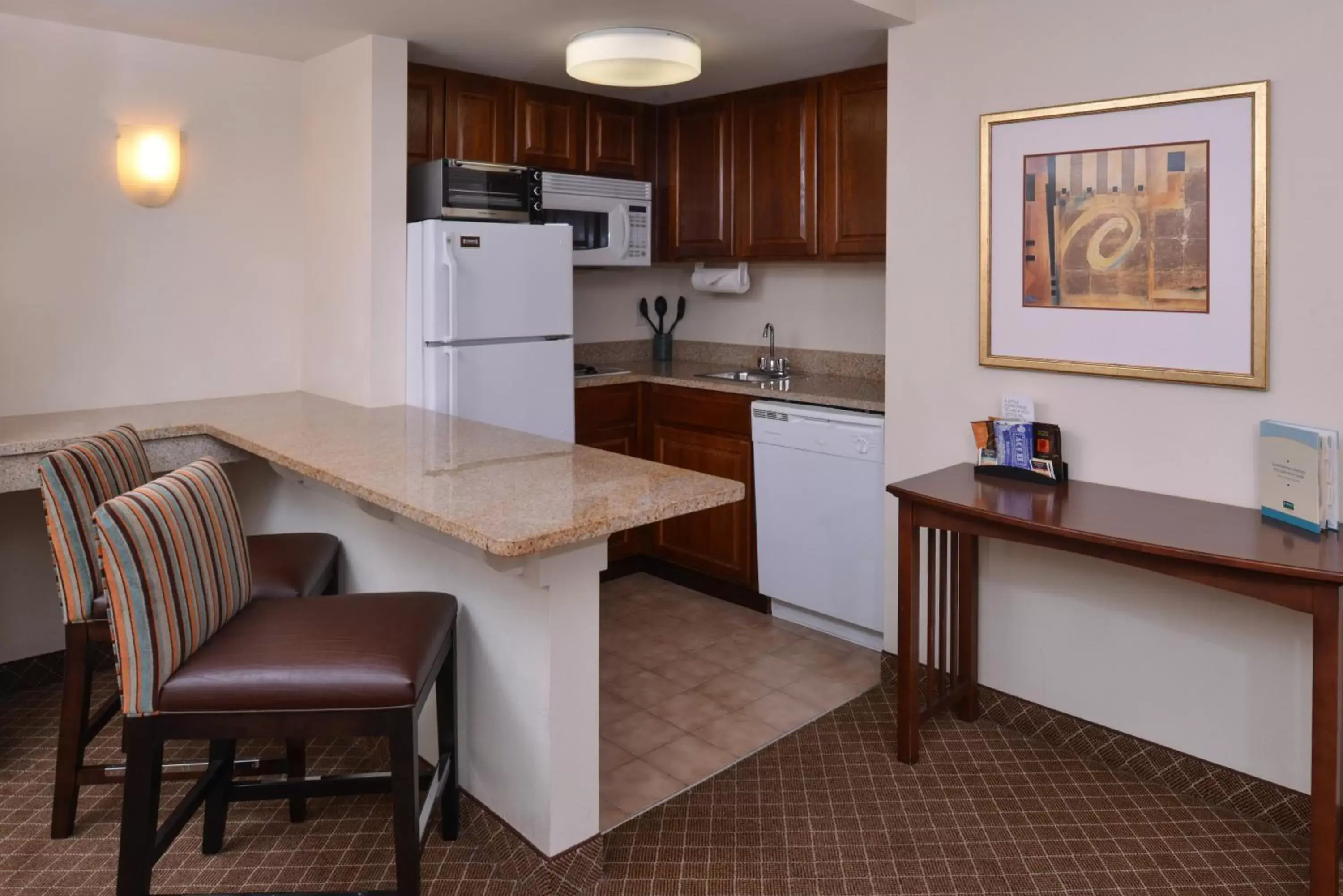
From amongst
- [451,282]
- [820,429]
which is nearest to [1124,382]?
[820,429]

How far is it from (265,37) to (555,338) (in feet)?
4.51

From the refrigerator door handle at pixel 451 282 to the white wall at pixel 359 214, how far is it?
7.0 inches

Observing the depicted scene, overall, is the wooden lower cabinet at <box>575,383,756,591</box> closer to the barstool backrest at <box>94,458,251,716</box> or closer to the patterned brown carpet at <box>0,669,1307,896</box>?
the patterned brown carpet at <box>0,669,1307,896</box>

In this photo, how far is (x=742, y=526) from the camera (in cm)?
Result: 397

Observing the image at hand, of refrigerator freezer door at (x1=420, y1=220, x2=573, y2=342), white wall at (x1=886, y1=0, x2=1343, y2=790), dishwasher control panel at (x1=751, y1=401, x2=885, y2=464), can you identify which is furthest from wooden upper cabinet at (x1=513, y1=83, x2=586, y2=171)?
white wall at (x1=886, y1=0, x2=1343, y2=790)

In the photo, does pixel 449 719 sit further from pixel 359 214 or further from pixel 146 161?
pixel 146 161

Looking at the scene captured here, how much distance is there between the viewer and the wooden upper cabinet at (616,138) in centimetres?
416

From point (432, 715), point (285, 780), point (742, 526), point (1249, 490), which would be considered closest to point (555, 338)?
point (742, 526)

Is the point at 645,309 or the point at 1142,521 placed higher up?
the point at 645,309

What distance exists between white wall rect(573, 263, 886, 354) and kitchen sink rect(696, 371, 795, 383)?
172 millimetres

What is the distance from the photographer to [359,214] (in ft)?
11.0

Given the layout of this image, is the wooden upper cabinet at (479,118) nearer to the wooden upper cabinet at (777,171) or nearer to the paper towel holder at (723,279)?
the wooden upper cabinet at (777,171)

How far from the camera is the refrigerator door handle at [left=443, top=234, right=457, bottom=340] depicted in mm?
3322

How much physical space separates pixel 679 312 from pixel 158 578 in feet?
11.5
